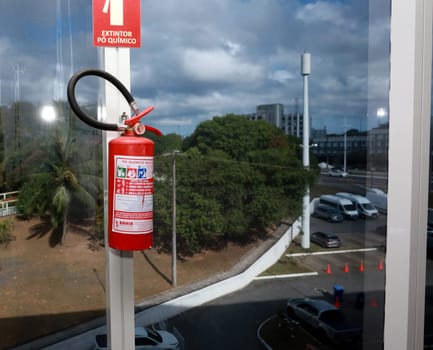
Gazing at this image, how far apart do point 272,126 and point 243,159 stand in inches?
5.6

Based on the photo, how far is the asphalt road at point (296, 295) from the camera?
48.2 inches

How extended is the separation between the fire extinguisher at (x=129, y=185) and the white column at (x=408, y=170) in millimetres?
717

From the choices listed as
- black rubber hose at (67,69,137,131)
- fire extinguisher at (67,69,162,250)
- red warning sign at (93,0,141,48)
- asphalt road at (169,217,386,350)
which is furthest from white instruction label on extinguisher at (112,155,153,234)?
Result: asphalt road at (169,217,386,350)

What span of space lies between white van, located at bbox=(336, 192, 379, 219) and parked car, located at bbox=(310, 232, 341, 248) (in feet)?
0.41

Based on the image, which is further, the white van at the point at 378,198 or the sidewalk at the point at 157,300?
the white van at the point at 378,198

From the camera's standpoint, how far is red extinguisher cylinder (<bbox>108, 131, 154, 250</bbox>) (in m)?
0.87

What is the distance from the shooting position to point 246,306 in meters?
1.24

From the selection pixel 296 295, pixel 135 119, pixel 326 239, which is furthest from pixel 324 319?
pixel 135 119

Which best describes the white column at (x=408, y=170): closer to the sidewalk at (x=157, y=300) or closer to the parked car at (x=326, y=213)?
the parked car at (x=326, y=213)

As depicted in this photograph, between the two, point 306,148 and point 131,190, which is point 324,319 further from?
point 131,190

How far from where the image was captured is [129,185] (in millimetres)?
875

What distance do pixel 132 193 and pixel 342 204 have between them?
0.76 meters

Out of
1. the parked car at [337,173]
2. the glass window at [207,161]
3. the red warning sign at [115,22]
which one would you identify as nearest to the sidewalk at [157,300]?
the glass window at [207,161]

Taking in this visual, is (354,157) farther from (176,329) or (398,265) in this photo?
(176,329)
